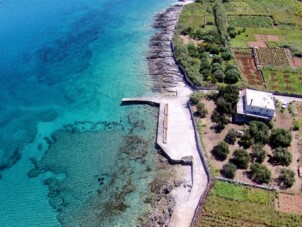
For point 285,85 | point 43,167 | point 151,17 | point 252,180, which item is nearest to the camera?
point 252,180

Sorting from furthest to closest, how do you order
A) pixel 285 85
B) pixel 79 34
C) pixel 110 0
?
1. pixel 110 0
2. pixel 79 34
3. pixel 285 85

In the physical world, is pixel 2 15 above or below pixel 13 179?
above

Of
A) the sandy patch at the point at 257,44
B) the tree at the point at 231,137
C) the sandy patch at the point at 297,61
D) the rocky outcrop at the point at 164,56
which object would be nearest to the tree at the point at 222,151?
the tree at the point at 231,137

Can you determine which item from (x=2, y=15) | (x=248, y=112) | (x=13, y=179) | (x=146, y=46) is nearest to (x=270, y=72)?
(x=248, y=112)

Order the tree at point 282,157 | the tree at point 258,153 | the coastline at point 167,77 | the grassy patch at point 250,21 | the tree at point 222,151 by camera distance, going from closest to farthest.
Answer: the coastline at point 167,77 < the tree at point 282,157 < the tree at point 258,153 < the tree at point 222,151 < the grassy patch at point 250,21

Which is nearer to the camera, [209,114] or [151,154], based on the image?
[151,154]

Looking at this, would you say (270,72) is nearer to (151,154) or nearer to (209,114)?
(209,114)

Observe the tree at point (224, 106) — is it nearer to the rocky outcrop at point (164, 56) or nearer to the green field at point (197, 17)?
the rocky outcrop at point (164, 56)
